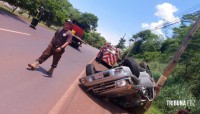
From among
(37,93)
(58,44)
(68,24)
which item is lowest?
(37,93)

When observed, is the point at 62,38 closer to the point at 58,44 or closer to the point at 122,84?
the point at 58,44

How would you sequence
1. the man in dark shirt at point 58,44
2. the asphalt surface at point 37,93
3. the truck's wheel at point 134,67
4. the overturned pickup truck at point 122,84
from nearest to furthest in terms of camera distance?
1. the asphalt surface at point 37,93
2. the overturned pickup truck at point 122,84
3. the man in dark shirt at point 58,44
4. the truck's wheel at point 134,67

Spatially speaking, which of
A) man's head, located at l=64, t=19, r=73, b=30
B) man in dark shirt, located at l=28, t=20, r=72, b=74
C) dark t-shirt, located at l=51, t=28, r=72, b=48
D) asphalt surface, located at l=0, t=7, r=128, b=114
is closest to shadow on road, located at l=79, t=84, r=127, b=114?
asphalt surface, located at l=0, t=7, r=128, b=114

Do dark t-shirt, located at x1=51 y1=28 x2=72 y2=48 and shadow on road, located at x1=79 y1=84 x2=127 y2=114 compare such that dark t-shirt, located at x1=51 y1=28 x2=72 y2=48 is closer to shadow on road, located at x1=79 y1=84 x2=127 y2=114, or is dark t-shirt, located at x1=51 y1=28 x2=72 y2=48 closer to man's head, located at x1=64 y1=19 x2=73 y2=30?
man's head, located at x1=64 y1=19 x2=73 y2=30

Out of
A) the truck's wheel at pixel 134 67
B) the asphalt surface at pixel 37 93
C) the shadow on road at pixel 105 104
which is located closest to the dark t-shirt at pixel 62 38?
the asphalt surface at pixel 37 93

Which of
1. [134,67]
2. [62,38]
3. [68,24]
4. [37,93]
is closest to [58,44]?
[62,38]

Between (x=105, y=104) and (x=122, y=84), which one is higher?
(x=122, y=84)

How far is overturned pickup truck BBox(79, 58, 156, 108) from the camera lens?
924cm

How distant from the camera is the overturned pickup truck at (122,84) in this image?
924cm

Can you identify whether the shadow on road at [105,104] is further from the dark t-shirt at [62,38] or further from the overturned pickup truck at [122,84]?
the dark t-shirt at [62,38]

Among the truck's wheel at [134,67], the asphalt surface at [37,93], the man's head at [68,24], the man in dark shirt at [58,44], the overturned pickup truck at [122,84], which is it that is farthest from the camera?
the truck's wheel at [134,67]

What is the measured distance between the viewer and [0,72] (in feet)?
23.6

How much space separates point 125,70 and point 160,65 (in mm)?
30457

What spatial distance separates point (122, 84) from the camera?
914cm
